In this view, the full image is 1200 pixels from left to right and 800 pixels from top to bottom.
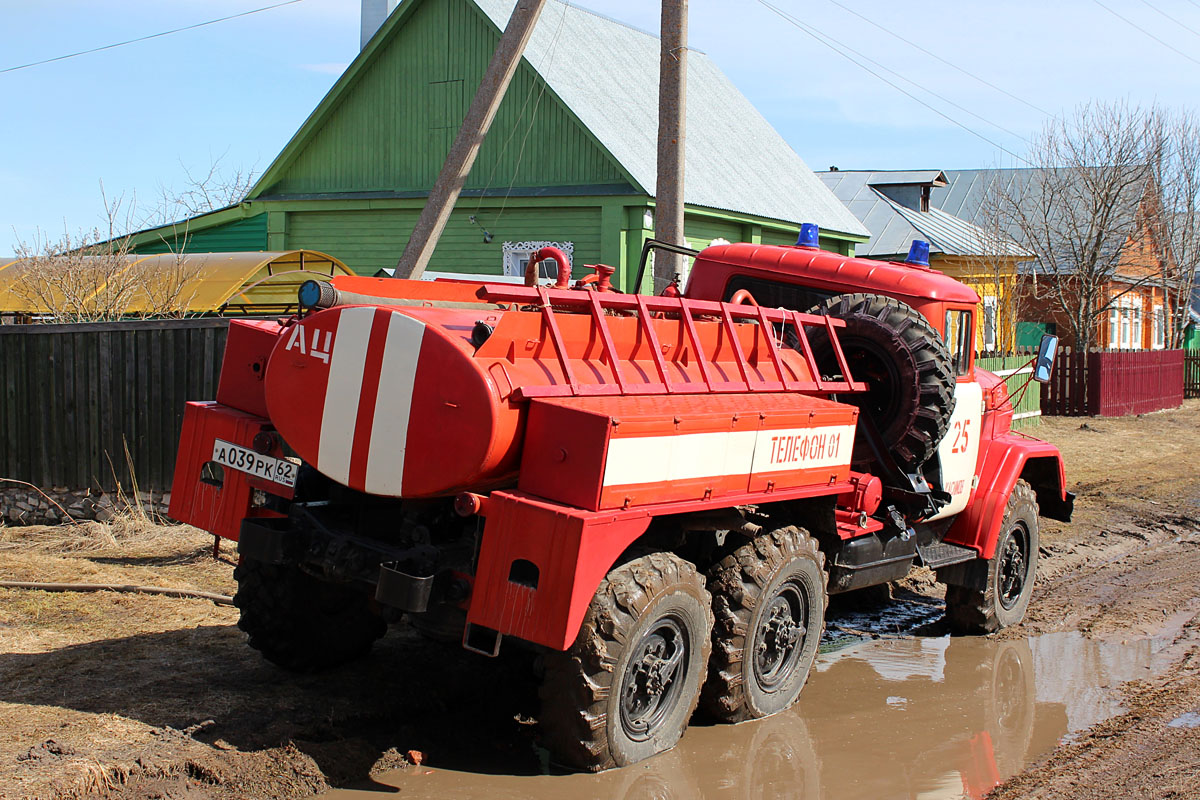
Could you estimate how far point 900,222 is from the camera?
3772cm

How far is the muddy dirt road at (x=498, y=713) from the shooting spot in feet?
16.1

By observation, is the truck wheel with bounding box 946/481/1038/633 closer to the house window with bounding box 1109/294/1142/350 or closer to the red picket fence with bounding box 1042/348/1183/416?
the red picket fence with bounding box 1042/348/1183/416

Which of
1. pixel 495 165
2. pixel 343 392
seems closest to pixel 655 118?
pixel 495 165

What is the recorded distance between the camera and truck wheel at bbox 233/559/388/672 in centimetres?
603

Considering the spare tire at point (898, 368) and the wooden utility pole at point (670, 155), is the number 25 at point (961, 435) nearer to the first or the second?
the spare tire at point (898, 368)

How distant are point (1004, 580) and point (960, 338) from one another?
197cm

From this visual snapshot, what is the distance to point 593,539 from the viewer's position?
182 inches

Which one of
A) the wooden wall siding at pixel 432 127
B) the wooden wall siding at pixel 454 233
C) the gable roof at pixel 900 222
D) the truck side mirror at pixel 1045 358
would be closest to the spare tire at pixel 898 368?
the truck side mirror at pixel 1045 358

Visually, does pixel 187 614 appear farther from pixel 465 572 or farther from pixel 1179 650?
pixel 1179 650

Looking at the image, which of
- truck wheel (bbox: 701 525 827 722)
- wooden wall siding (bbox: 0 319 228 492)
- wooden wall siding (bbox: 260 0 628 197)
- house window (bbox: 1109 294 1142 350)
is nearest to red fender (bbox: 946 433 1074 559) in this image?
truck wheel (bbox: 701 525 827 722)

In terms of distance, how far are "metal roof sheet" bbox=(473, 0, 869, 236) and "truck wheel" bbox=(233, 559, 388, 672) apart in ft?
43.2

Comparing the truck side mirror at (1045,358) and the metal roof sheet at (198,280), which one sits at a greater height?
the metal roof sheet at (198,280)

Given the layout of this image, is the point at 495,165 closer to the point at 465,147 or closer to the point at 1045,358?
the point at 465,147

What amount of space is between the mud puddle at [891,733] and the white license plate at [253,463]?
1471mm
